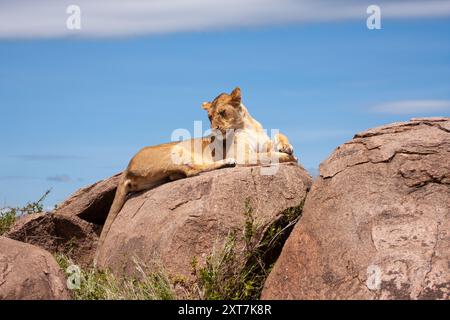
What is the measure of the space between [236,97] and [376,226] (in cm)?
445

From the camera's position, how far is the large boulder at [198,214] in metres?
10.5

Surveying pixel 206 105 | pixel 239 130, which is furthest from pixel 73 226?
pixel 239 130

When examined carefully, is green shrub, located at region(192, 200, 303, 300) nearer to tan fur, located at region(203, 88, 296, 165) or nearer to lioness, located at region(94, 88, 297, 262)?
lioness, located at region(94, 88, 297, 262)

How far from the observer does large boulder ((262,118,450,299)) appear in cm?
886

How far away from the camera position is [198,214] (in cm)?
1062

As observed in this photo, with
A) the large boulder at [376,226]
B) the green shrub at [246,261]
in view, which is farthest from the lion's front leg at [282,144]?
the large boulder at [376,226]

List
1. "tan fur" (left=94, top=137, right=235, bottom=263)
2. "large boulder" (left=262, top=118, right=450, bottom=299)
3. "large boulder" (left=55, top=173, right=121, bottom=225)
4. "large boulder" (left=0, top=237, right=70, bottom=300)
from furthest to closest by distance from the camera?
"large boulder" (left=55, top=173, right=121, bottom=225) → "tan fur" (left=94, top=137, right=235, bottom=263) → "large boulder" (left=0, top=237, right=70, bottom=300) → "large boulder" (left=262, top=118, right=450, bottom=299)

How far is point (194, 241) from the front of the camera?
34.5 feet

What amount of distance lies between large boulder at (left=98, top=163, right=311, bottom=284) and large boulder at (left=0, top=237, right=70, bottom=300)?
116cm

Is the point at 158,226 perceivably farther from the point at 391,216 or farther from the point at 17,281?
the point at 391,216

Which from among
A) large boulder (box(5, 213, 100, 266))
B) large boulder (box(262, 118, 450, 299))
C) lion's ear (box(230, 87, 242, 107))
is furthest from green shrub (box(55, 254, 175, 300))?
lion's ear (box(230, 87, 242, 107))

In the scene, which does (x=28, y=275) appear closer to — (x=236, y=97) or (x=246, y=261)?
(x=246, y=261)

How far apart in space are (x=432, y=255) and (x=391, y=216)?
68 cm
